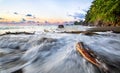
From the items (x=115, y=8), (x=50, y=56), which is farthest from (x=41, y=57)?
(x=115, y=8)

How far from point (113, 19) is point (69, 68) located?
52783mm

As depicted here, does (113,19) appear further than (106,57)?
Yes

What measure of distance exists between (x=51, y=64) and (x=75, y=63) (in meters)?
0.63

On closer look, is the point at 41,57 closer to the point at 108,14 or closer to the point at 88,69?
the point at 88,69

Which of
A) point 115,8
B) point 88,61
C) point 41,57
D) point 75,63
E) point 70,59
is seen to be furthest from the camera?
point 115,8

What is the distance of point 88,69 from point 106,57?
1.21 m

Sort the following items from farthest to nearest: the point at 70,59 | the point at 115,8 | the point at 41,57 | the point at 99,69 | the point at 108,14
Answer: the point at 108,14 → the point at 115,8 → the point at 41,57 → the point at 70,59 → the point at 99,69

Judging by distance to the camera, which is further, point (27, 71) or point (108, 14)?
point (108, 14)

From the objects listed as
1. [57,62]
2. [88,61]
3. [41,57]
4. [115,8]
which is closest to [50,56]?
[41,57]

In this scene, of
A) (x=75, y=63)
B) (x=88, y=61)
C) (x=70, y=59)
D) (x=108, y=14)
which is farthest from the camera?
(x=108, y=14)

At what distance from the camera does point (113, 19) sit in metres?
55.2

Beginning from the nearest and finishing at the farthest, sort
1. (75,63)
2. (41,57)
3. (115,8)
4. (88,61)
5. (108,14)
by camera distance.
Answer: (88,61) → (75,63) → (41,57) → (115,8) → (108,14)

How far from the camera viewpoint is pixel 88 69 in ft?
14.4

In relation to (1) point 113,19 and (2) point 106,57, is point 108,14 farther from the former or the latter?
(2) point 106,57
